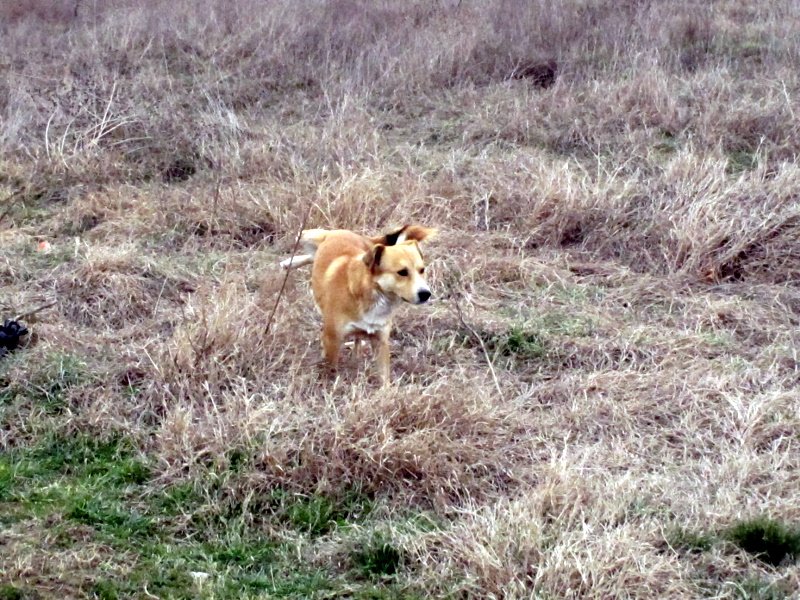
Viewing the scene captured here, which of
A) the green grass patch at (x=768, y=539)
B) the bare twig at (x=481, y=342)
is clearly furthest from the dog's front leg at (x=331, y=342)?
the green grass patch at (x=768, y=539)

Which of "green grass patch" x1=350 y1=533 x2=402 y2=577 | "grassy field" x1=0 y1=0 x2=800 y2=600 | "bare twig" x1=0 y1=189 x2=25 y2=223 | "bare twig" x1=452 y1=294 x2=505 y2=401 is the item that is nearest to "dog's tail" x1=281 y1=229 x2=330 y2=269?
"grassy field" x1=0 y1=0 x2=800 y2=600

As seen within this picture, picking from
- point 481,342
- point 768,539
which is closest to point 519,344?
point 481,342

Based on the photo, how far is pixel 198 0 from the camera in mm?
13914

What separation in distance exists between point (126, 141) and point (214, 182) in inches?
52.1

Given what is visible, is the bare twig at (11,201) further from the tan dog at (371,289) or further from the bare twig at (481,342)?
the bare twig at (481,342)

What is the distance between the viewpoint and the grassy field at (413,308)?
4.33 m

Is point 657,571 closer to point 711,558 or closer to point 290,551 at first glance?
point 711,558

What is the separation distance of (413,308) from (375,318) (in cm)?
120

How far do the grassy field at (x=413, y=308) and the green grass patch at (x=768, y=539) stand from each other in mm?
11

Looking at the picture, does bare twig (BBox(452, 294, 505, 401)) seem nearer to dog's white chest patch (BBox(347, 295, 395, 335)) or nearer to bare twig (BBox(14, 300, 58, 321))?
dog's white chest patch (BBox(347, 295, 395, 335))

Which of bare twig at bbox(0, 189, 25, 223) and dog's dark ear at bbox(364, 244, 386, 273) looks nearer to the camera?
dog's dark ear at bbox(364, 244, 386, 273)

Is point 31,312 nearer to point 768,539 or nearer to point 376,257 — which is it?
point 376,257

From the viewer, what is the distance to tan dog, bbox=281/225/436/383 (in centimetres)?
555

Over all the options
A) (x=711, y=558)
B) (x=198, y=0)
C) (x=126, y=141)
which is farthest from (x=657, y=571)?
(x=198, y=0)
